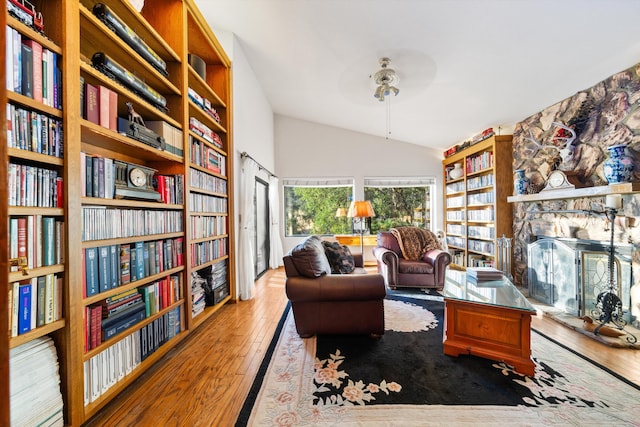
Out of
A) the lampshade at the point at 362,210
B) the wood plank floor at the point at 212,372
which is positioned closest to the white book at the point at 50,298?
the wood plank floor at the point at 212,372

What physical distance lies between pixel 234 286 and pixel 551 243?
3889 millimetres

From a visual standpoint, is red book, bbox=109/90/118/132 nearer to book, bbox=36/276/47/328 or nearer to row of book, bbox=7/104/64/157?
row of book, bbox=7/104/64/157

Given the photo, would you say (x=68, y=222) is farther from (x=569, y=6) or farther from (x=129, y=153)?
(x=569, y=6)

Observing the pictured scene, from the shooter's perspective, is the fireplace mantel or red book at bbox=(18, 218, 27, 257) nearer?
red book at bbox=(18, 218, 27, 257)

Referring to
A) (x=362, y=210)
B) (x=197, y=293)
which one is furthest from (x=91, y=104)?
(x=362, y=210)

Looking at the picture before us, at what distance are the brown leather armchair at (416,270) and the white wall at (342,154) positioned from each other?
2.16 m

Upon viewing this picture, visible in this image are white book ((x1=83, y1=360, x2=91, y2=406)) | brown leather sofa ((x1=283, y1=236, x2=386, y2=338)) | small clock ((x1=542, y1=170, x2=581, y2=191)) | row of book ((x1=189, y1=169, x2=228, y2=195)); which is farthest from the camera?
small clock ((x1=542, y1=170, x2=581, y2=191))

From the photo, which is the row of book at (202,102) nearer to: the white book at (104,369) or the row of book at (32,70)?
the row of book at (32,70)

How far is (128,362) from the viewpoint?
1570 millimetres

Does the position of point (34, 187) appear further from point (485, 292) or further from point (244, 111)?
point (485, 292)

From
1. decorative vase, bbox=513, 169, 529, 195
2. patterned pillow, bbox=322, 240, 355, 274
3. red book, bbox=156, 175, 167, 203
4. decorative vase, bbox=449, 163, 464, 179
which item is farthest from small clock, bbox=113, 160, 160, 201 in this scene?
decorative vase, bbox=449, 163, 464, 179

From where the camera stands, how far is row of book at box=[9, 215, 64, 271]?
1.02 m

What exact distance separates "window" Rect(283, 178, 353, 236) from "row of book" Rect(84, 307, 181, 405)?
3714 mm

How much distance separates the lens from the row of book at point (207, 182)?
7.59ft
